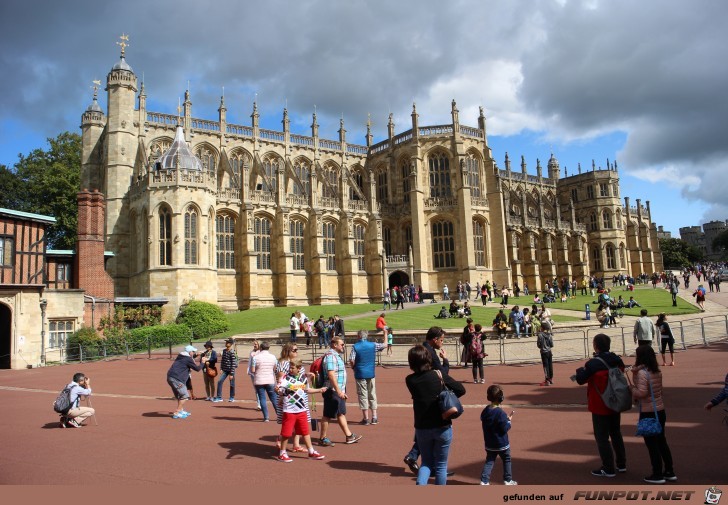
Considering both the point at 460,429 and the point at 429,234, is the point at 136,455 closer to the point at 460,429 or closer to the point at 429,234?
the point at 460,429

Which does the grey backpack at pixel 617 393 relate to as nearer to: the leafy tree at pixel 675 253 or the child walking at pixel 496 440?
the child walking at pixel 496 440

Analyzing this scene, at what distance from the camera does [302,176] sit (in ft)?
177

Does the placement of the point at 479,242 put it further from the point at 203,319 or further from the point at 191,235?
the point at 203,319

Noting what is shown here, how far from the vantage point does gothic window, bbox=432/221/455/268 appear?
50.6m

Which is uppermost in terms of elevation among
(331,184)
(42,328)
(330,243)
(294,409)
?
(331,184)

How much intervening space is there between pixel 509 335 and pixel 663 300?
17251mm

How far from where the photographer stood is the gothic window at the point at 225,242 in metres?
45.0

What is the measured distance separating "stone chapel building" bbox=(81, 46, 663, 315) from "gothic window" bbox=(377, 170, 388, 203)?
144 mm

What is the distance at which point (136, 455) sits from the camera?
859 cm

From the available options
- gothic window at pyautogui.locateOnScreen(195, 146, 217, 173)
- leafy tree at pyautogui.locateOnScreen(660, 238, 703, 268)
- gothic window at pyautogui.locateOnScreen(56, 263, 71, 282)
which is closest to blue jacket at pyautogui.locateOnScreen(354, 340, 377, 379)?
gothic window at pyautogui.locateOnScreen(56, 263, 71, 282)

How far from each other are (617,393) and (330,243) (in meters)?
43.7

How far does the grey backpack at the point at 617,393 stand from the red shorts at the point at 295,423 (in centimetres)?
416

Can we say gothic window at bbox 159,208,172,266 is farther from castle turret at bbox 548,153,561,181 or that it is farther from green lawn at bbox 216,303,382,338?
castle turret at bbox 548,153,561,181

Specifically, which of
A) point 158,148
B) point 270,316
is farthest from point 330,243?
point 158,148
